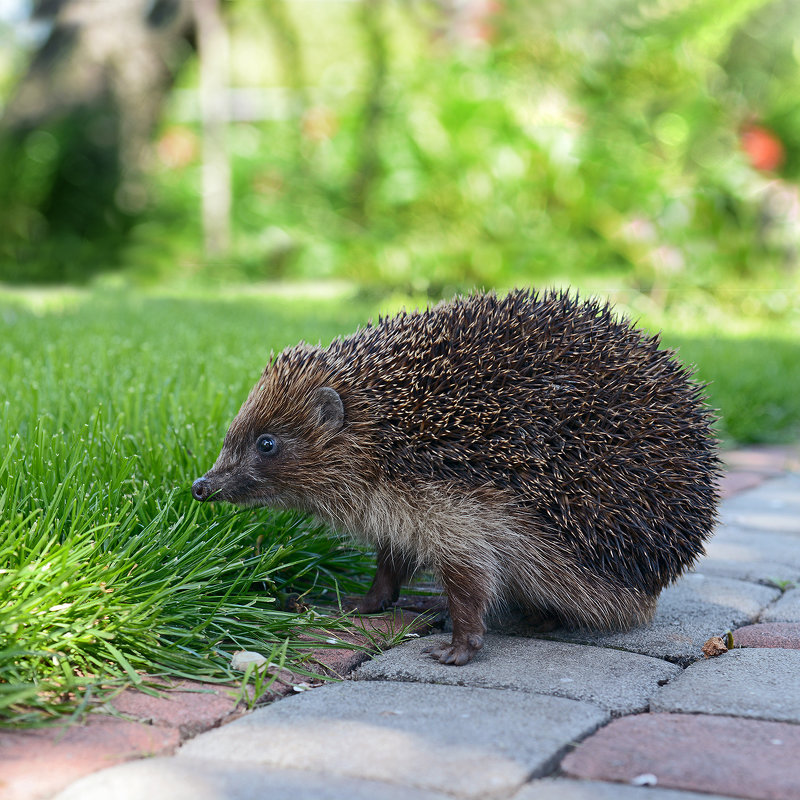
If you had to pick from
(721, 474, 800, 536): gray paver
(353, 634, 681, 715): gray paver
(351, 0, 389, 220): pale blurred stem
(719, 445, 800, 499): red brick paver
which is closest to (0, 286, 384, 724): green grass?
(353, 634, 681, 715): gray paver

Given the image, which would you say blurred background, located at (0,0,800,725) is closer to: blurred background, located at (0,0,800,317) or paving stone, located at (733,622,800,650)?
blurred background, located at (0,0,800,317)

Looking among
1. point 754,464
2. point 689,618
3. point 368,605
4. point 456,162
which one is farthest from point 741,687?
point 456,162

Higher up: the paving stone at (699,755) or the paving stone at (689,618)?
the paving stone at (699,755)

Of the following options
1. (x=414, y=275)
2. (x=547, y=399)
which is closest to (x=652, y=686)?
→ (x=547, y=399)

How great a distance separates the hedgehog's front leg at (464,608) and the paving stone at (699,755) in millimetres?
563

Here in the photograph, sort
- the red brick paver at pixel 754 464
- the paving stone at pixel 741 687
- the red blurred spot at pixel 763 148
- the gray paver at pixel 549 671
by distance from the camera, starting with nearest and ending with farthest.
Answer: the paving stone at pixel 741 687 → the gray paver at pixel 549 671 → the red brick paver at pixel 754 464 → the red blurred spot at pixel 763 148

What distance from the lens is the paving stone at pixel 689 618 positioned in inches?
117

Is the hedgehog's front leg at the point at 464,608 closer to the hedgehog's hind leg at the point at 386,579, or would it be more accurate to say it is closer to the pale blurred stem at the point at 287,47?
the hedgehog's hind leg at the point at 386,579

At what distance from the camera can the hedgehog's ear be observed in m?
3.23

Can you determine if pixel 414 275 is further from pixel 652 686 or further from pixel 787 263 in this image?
pixel 652 686

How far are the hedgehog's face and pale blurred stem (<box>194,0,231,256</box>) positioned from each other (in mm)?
10243

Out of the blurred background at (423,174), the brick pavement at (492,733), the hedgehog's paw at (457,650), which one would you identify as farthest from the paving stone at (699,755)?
the blurred background at (423,174)

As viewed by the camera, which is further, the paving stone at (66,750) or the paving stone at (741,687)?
the paving stone at (741,687)

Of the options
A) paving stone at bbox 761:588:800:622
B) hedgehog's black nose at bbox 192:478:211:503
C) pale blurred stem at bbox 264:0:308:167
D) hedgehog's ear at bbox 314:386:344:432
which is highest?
pale blurred stem at bbox 264:0:308:167
